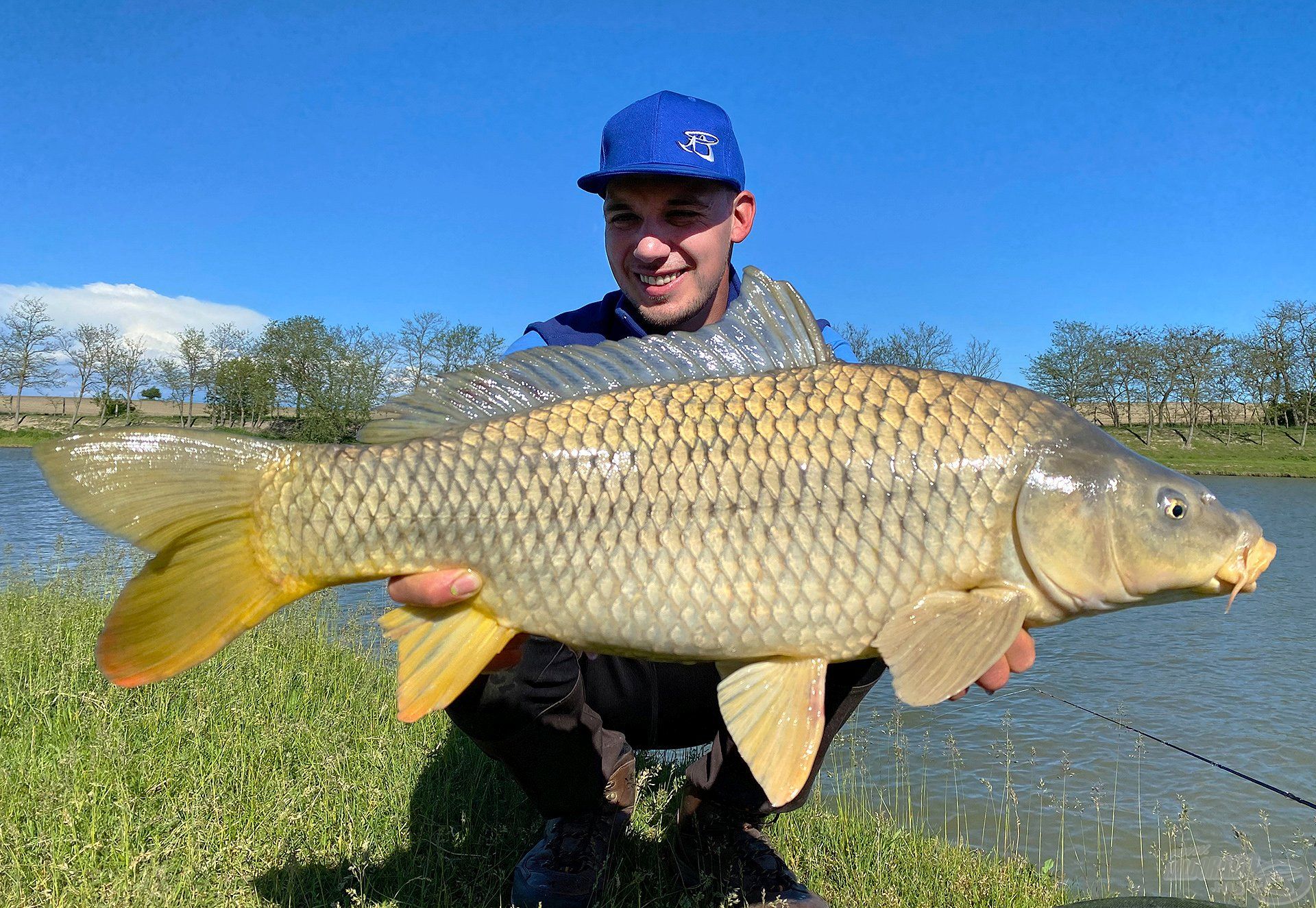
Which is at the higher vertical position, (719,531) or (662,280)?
(662,280)

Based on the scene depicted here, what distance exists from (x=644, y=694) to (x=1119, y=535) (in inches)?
53.1

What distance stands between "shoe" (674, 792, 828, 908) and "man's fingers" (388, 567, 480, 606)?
1.10m

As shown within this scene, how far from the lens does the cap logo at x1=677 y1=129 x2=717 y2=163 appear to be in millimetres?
2455

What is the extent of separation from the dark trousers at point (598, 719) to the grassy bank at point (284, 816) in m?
0.15

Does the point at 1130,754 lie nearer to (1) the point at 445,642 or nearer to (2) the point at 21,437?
(1) the point at 445,642

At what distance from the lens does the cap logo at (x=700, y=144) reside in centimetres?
246

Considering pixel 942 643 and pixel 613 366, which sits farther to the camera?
pixel 613 366

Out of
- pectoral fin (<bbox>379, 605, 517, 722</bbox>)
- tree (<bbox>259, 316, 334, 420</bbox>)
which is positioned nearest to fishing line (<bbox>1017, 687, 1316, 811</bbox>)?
pectoral fin (<bbox>379, 605, 517, 722</bbox>)

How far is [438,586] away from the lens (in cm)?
150

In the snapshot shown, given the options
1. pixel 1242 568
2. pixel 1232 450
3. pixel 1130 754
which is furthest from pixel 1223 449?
pixel 1242 568

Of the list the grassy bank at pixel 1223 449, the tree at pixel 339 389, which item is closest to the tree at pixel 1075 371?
the grassy bank at pixel 1223 449

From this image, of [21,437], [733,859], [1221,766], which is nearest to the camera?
[733,859]

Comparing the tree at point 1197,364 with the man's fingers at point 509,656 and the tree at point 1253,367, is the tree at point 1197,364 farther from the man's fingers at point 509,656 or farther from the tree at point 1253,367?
the man's fingers at point 509,656

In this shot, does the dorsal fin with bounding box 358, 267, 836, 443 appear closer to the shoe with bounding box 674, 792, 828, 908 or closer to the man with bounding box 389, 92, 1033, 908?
the man with bounding box 389, 92, 1033, 908
